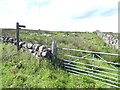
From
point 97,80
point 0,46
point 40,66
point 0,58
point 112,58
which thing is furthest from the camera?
point 0,46

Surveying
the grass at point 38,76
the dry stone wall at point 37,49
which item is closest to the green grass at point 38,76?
the grass at point 38,76

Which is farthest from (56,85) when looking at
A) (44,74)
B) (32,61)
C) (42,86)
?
(32,61)

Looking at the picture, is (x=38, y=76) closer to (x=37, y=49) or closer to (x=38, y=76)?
(x=38, y=76)

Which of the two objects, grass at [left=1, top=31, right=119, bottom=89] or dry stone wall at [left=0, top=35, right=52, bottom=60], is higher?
dry stone wall at [left=0, top=35, right=52, bottom=60]

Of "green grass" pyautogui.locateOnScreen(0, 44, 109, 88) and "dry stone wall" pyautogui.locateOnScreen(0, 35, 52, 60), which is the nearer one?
"green grass" pyautogui.locateOnScreen(0, 44, 109, 88)

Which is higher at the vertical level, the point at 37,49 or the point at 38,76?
the point at 37,49

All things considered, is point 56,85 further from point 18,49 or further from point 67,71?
point 18,49

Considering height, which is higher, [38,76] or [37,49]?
[37,49]

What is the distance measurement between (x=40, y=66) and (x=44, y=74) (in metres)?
0.85

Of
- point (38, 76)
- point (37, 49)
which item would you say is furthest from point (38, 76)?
point (37, 49)

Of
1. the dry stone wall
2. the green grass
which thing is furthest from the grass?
the dry stone wall

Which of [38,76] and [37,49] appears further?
[37,49]

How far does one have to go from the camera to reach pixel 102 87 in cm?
1053

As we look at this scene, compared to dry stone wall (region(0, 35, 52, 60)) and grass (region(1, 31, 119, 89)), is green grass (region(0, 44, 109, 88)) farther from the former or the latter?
dry stone wall (region(0, 35, 52, 60))
